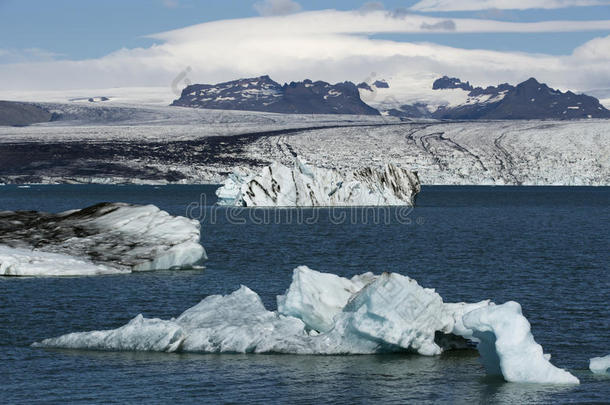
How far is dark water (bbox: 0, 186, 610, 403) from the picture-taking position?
56.2ft

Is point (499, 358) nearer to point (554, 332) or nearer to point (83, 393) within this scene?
point (554, 332)

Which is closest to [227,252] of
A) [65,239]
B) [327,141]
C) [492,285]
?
[65,239]

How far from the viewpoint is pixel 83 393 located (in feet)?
55.2

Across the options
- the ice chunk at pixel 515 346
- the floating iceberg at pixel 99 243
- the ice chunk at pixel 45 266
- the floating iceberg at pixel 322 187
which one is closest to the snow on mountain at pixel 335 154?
the floating iceberg at pixel 322 187

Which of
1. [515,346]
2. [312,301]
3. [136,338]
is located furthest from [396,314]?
[136,338]

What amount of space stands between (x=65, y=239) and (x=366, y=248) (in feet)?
63.4

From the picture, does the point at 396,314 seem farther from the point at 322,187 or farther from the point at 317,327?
the point at 322,187

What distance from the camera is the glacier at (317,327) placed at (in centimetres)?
1997

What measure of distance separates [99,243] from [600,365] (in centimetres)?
2246

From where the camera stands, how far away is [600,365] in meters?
18.5

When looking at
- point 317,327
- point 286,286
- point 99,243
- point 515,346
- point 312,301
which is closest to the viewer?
point 515,346

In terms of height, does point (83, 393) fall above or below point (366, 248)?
above

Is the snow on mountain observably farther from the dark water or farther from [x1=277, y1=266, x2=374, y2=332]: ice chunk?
[x1=277, y1=266, x2=374, y2=332]: ice chunk

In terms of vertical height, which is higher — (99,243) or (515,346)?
(515,346)
